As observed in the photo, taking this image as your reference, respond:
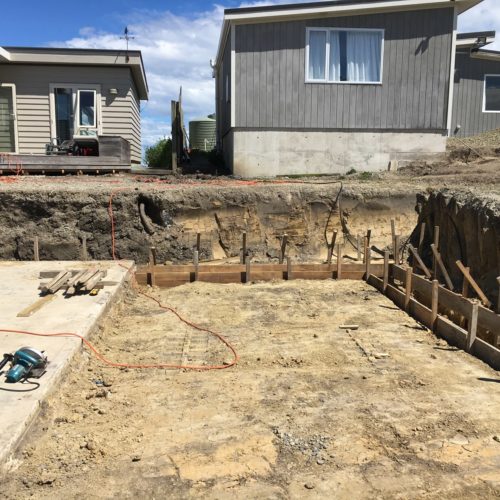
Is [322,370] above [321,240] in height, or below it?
below

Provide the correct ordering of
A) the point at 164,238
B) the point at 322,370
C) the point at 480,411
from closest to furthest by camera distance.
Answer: the point at 480,411 → the point at 322,370 → the point at 164,238

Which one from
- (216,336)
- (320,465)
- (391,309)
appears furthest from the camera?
(391,309)

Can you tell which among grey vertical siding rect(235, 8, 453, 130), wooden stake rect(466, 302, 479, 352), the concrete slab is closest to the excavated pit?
the concrete slab

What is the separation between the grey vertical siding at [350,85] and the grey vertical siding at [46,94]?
3.62 meters

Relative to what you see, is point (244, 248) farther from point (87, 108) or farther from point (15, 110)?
point (15, 110)

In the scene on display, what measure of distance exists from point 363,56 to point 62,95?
8.80 m

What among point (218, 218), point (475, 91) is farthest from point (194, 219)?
Answer: point (475, 91)

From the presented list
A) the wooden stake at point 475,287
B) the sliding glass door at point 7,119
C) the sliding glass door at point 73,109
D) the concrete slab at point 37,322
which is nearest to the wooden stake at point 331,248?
the wooden stake at point 475,287

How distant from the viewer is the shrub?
66.5 ft

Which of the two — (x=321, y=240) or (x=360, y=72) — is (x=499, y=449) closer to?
(x=321, y=240)

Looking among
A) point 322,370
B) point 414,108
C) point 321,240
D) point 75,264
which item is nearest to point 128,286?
point 75,264

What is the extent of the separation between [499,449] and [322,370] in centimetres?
204

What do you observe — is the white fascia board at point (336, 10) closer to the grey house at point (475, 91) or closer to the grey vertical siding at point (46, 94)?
the grey vertical siding at point (46, 94)

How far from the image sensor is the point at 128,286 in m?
8.78
